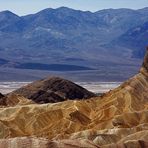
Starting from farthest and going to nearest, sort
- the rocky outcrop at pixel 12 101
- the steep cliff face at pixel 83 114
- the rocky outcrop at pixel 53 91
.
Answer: the rocky outcrop at pixel 53 91, the rocky outcrop at pixel 12 101, the steep cliff face at pixel 83 114

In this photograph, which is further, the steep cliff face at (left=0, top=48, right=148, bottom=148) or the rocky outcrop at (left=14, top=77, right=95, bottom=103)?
the rocky outcrop at (left=14, top=77, right=95, bottom=103)

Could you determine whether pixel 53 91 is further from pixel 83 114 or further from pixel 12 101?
pixel 83 114

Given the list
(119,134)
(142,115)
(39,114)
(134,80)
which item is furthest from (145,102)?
(119,134)

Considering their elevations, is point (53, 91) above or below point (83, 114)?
below

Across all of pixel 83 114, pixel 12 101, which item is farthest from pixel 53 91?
pixel 83 114

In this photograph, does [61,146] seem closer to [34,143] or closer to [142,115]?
[34,143]

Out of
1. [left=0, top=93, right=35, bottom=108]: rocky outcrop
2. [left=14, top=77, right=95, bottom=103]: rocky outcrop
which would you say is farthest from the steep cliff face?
[left=14, top=77, right=95, bottom=103]: rocky outcrop

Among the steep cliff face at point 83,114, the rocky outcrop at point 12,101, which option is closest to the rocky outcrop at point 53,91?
the rocky outcrop at point 12,101

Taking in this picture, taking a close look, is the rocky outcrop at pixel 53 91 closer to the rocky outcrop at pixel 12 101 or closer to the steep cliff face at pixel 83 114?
the rocky outcrop at pixel 12 101

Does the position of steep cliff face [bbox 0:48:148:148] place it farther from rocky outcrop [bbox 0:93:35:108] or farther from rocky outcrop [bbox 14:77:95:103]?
rocky outcrop [bbox 14:77:95:103]
